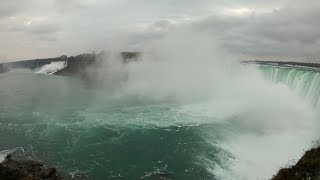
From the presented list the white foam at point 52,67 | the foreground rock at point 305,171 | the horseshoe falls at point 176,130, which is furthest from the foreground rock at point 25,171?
the white foam at point 52,67

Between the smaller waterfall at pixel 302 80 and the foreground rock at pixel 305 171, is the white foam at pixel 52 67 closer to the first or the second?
the smaller waterfall at pixel 302 80

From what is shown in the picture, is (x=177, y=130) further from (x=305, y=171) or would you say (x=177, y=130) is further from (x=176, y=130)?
(x=305, y=171)

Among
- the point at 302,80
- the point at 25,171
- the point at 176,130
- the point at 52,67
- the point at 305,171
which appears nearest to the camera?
the point at 305,171

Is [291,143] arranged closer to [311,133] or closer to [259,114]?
[311,133]

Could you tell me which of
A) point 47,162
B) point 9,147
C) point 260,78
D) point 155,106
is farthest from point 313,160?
point 260,78

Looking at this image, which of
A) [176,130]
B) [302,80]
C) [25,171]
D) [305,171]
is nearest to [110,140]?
[176,130]
